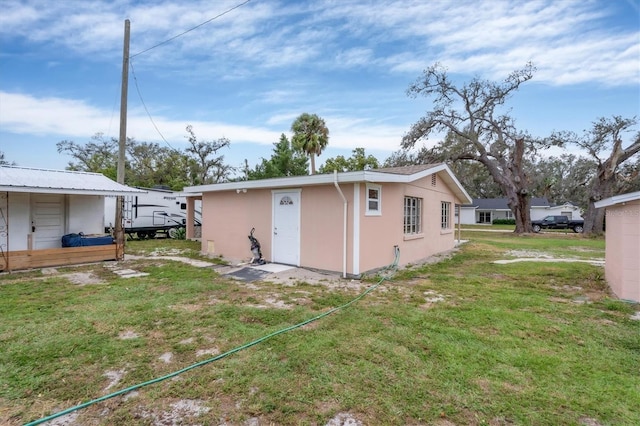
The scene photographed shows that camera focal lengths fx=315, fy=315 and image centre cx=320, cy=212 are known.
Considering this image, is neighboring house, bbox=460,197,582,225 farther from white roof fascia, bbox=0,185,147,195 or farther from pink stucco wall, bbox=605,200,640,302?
white roof fascia, bbox=0,185,147,195

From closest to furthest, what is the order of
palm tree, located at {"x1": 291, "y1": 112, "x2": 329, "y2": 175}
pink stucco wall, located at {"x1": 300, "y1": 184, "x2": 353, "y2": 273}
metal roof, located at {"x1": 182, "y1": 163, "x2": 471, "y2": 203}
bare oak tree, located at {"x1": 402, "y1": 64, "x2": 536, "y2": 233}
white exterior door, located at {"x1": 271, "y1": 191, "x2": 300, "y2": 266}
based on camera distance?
metal roof, located at {"x1": 182, "y1": 163, "x2": 471, "y2": 203} → pink stucco wall, located at {"x1": 300, "y1": 184, "x2": 353, "y2": 273} → white exterior door, located at {"x1": 271, "y1": 191, "x2": 300, "y2": 266} → bare oak tree, located at {"x1": 402, "y1": 64, "x2": 536, "y2": 233} → palm tree, located at {"x1": 291, "y1": 112, "x2": 329, "y2": 175}

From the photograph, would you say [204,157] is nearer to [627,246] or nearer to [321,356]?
[321,356]

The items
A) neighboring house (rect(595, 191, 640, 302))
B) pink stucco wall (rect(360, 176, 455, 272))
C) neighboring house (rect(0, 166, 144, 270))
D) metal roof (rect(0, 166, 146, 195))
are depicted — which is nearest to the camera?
neighboring house (rect(595, 191, 640, 302))

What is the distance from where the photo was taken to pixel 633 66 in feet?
36.9

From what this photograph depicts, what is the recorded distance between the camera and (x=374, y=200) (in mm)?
7426

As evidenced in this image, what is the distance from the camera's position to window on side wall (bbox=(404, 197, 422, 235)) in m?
9.00

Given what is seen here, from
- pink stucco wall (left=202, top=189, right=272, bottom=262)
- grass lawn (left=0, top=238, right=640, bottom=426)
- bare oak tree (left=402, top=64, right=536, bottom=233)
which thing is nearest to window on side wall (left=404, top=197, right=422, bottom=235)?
grass lawn (left=0, top=238, right=640, bottom=426)

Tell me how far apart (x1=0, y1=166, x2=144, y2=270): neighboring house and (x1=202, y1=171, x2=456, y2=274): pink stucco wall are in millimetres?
2806

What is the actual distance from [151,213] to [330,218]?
11.6m

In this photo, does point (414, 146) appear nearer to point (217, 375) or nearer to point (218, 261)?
point (218, 261)

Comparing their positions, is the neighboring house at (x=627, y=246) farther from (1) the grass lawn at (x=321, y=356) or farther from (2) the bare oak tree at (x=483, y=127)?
(2) the bare oak tree at (x=483, y=127)

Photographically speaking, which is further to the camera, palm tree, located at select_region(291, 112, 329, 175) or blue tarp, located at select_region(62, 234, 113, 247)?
palm tree, located at select_region(291, 112, 329, 175)

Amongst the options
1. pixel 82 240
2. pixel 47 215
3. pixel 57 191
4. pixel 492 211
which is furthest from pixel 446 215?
pixel 492 211

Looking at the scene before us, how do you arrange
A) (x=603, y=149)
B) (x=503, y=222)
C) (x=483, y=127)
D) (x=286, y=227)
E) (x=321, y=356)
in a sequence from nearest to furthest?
(x=321, y=356) → (x=286, y=227) → (x=603, y=149) → (x=483, y=127) → (x=503, y=222)
